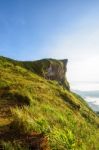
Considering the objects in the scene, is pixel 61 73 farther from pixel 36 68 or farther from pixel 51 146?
pixel 51 146

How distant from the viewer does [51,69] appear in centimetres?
11400

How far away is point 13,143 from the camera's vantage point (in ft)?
36.7

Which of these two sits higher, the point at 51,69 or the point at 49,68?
the point at 49,68

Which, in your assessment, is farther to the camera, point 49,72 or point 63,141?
point 49,72

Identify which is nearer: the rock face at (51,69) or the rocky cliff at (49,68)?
the rocky cliff at (49,68)

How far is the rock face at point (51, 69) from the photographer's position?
328 ft

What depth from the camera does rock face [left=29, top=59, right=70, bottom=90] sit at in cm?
9997

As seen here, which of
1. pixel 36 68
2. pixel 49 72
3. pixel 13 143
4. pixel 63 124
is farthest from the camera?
pixel 49 72

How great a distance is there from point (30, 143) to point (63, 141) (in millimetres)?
2210

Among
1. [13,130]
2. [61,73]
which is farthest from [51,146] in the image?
[61,73]

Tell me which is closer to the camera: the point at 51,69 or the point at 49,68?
the point at 49,68

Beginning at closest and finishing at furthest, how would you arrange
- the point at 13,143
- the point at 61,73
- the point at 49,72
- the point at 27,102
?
the point at 13,143, the point at 27,102, the point at 49,72, the point at 61,73

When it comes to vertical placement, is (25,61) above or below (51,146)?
above

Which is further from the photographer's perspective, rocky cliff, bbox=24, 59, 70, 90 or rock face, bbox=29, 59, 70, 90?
rock face, bbox=29, 59, 70, 90
